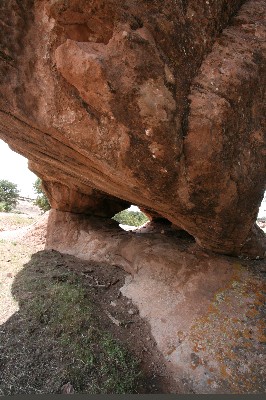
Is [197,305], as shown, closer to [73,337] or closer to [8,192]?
[73,337]

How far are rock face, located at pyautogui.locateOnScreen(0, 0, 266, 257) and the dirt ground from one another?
211 cm

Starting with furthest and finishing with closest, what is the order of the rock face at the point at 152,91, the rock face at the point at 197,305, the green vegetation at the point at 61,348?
the rock face at the point at 197,305 → the green vegetation at the point at 61,348 → the rock face at the point at 152,91

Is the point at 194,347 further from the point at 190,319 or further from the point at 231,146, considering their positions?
the point at 231,146

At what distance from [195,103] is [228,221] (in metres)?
1.71

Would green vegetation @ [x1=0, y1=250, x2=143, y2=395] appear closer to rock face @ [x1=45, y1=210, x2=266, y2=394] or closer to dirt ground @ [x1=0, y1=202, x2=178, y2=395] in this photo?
dirt ground @ [x1=0, y1=202, x2=178, y2=395]

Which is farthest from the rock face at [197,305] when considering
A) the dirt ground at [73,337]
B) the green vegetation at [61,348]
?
the green vegetation at [61,348]

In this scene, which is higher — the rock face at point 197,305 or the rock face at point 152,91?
the rock face at point 152,91

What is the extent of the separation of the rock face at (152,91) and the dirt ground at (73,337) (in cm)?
211

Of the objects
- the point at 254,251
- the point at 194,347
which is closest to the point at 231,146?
the point at 254,251

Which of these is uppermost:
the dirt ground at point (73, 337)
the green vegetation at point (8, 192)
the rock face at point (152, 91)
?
the rock face at point (152, 91)

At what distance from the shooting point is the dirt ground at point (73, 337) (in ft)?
12.1

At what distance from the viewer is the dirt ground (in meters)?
3.69

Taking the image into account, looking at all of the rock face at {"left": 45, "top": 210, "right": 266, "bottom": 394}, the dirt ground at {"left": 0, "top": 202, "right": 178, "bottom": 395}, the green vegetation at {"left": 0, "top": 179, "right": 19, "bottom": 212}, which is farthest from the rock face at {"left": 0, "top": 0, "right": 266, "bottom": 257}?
the green vegetation at {"left": 0, "top": 179, "right": 19, "bottom": 212}

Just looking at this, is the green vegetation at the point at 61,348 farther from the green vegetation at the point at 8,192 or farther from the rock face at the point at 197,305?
the green vegetation at the point at 8,192
